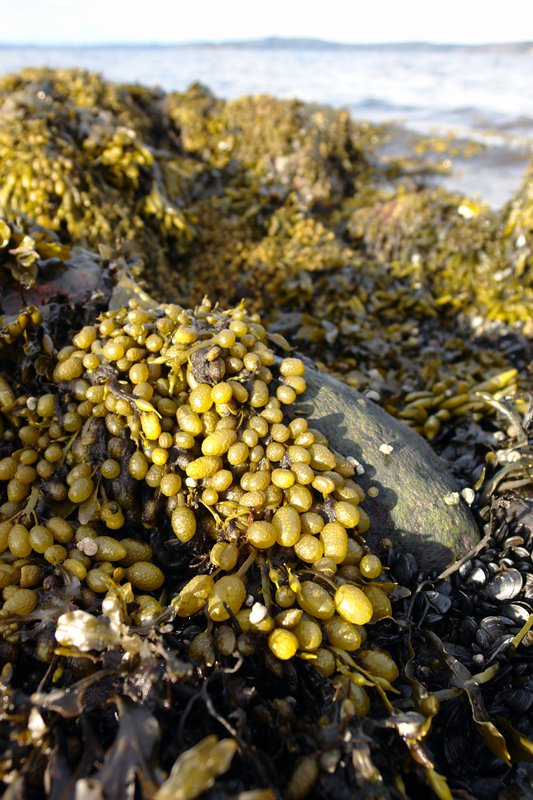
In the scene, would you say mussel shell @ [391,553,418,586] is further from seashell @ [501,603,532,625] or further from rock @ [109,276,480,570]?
seashell @ [501,603,532,625]

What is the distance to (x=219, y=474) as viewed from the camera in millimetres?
1724

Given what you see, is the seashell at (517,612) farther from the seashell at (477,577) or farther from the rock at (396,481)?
the rock at (396,481)

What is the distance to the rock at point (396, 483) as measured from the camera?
1.97 meters

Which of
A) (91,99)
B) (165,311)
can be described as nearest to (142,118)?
(91,99)

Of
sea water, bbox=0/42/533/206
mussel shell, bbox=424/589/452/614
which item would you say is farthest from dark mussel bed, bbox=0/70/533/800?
sea water, bbox=0/42/533/206

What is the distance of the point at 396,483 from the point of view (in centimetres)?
204

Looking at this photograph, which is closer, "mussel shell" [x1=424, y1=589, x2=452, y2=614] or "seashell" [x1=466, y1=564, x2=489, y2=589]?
"mussel shell" [x1=424, y1=589, x2=452, y2=614]

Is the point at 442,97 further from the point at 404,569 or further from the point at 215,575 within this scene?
the point at 215,575

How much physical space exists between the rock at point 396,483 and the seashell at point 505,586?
16 centimetres

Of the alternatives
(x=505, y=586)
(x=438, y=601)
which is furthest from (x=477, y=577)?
(x=438, y=601)

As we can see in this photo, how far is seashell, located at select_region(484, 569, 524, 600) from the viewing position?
6.19 feet

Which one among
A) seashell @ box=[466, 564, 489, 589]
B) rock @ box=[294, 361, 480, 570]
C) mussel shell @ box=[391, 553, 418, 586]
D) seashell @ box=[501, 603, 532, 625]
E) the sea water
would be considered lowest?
seashell @ box=[501, 603, 532, 625]

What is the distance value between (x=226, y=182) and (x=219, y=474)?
4509 millimetres

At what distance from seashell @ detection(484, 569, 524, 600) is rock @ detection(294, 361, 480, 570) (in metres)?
0.16
